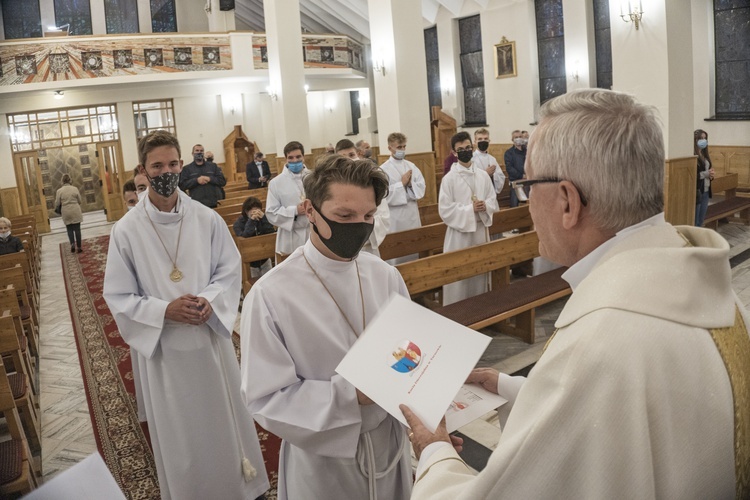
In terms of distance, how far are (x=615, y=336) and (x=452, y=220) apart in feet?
18.2

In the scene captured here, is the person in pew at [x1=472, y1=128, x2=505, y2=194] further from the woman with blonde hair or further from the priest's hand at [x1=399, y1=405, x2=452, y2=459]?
the woman with blonde hair

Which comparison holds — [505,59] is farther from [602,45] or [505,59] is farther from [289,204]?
[289,204]

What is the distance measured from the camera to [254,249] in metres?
7.45

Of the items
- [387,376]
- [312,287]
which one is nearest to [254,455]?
[312,287]

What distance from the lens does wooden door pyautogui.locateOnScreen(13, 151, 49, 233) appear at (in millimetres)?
17938

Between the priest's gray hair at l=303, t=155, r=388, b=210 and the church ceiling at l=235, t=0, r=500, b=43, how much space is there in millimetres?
17592

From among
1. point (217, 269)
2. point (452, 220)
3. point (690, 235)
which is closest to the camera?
point (690, 235)

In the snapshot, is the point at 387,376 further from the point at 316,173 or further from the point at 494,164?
the point at 494,164

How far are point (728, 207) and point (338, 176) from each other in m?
9.32

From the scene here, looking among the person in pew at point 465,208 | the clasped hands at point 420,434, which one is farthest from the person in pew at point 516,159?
the clasped hands at point 420,434

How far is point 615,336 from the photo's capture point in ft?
Answer: 3.45

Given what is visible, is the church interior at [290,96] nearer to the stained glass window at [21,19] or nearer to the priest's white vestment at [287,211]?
the stained glass window at [21,19]

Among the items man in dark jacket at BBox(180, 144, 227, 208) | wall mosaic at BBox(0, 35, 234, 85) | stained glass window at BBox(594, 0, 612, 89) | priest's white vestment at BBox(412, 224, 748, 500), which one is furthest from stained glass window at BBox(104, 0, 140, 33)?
priest's white vestment at BBox(412, 224, 748, 500)

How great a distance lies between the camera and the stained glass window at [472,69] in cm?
1920
